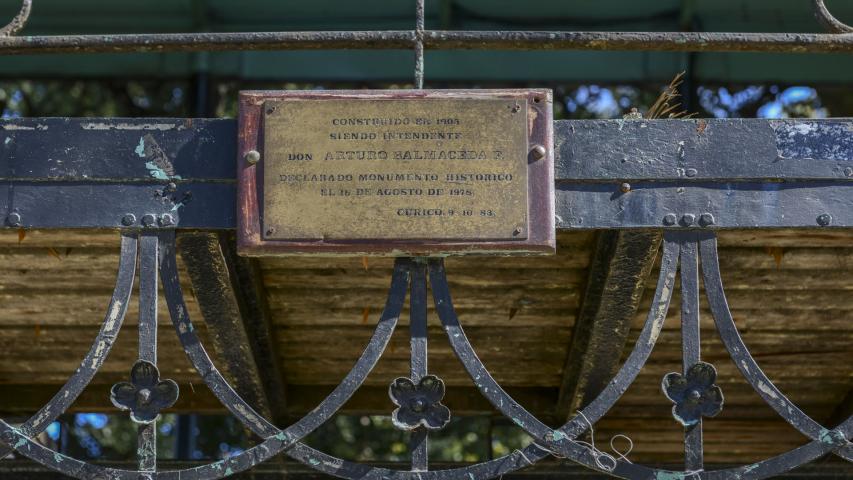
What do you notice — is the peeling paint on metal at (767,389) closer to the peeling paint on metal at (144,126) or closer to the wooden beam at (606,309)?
the wooden beam at (606,309)

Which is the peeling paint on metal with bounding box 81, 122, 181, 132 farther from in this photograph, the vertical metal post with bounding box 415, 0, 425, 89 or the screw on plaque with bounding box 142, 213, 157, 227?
the vertical metal post with bounding box 415, 0, 425, 89

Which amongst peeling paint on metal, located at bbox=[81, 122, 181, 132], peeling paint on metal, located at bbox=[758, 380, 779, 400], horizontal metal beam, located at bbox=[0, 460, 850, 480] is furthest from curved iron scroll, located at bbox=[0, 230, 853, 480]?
horizontal metal beam, located at bbox=[0, 460, 850, 480]

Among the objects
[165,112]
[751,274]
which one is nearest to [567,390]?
[751,274]

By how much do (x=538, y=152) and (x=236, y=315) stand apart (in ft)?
4.36

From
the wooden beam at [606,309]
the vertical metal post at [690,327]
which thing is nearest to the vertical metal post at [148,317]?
the wooden beam at [606,309]

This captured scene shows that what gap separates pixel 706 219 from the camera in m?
4.02

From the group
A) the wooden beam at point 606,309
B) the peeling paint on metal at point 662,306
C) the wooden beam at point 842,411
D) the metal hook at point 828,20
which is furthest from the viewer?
the wooden beam at point 842,411

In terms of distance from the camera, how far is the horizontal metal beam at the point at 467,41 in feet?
13.6

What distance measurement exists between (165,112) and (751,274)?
572cm

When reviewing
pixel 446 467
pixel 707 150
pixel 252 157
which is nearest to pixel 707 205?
pixel 707 150

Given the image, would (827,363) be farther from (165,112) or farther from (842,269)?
(165,112)

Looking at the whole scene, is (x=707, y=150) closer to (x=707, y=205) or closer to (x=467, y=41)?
Result: (x=707, y=205)

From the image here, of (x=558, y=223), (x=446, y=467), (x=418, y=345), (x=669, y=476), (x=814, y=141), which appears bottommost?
(x=669, y=476)

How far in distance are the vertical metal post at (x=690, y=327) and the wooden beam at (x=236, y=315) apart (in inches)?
61.0
